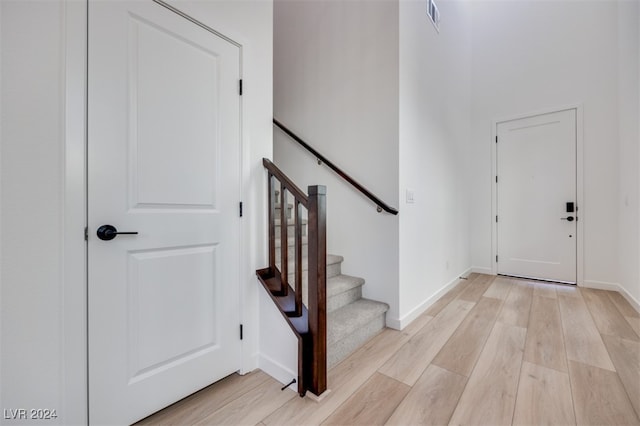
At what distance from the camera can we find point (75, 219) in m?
1.10

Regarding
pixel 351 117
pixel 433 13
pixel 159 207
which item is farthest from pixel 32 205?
pixel 433 13

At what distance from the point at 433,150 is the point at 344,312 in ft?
6.60

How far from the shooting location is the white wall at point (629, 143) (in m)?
2.67

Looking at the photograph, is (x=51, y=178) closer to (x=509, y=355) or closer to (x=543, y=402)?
(x=543, y=402)

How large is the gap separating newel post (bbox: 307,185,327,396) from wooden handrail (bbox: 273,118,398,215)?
888mm

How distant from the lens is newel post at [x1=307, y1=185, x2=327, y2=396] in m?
1.41

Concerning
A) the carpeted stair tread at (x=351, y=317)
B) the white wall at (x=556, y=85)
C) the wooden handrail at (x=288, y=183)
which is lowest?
the carpeted stair tread at (x=351, y=317)

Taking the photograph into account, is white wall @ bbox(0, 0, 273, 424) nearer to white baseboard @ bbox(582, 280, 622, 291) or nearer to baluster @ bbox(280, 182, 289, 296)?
baluster @ bbox(280, 182, 289, 296)

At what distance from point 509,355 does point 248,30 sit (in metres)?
2.80

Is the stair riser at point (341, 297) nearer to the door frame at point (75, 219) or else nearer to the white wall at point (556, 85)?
the door frame at point (75, 219)

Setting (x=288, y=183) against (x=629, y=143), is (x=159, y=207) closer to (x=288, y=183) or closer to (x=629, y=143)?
(x=288, y=183)

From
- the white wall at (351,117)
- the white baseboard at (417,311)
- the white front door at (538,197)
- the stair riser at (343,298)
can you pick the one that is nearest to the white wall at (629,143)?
the white front door at (538,197)

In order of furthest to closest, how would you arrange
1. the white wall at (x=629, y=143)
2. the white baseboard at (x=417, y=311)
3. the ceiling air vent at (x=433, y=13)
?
the ceiling air vent at (x=433, y=13) → the white wall at (x=629, y=143) → the white baseboard at (x=417, y=311)

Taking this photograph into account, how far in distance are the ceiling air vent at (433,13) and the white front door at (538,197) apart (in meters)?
1.93
